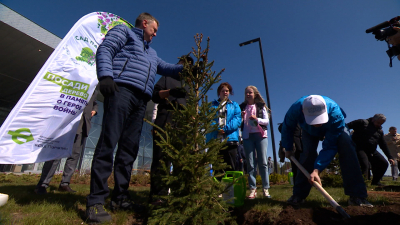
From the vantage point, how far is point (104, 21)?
4805 mm

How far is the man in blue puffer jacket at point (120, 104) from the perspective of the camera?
6.86 feet

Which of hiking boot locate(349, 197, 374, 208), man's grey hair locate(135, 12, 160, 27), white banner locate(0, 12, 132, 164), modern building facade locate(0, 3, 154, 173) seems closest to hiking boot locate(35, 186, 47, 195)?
white banner locate(0, 12, 132, 164)

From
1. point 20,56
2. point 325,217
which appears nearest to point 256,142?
point 325,217

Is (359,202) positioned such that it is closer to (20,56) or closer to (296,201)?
(296,201)

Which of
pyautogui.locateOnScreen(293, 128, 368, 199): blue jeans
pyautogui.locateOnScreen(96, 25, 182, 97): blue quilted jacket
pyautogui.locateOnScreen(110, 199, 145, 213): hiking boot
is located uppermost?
pyautogui.locateOnScreen(96, 25, 182, 97): blue quilted jacket

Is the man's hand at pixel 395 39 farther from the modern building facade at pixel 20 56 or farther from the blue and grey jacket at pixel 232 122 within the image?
the modern building facade at pixel 20 56

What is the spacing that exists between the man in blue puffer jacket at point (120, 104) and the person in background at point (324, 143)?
1.99 meters

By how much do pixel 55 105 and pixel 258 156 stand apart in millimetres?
3762

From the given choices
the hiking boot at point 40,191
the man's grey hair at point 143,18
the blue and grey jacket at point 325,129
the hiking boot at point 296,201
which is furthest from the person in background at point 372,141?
the hiking boot at point 40,191

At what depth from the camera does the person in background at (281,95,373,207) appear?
2580 mm

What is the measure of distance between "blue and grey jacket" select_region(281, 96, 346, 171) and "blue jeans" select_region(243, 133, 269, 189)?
1.63ft


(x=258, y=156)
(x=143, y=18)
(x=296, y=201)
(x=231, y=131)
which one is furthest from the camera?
(x=258, y=156)

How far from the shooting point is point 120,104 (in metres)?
2.34

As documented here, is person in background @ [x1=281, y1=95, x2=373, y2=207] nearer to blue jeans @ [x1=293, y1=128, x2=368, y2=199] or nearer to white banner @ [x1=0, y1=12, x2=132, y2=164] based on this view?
blue jeans @ [x1=293, y1=128, x2=368, y2=199]
